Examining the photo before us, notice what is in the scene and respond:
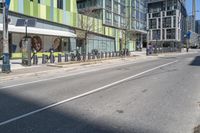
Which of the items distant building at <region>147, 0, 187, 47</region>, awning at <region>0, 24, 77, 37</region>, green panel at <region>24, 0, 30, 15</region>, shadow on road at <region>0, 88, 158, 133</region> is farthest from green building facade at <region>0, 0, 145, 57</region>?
distant building at <region>147, 0, 187, 47</region>

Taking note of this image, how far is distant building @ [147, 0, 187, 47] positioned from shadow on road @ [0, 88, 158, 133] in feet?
444

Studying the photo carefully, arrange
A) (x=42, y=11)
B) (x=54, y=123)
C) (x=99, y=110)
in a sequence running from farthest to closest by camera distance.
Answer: (x=42, y=11)
(x=99, y=110)
(x=54, y=123)

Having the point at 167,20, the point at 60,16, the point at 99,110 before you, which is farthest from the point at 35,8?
the point at 167,20

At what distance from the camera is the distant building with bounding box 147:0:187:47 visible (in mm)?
145375

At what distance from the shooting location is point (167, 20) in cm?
15162

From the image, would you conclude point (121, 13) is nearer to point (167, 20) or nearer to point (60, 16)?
point (60, 16)

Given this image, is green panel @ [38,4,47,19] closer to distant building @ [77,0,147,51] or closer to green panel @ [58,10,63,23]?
green panel @ [58,10,63,23]

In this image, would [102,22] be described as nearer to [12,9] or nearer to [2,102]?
[12,9]

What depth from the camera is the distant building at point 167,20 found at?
145 m

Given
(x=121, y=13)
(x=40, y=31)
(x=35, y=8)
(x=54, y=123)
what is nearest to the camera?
(x=54, y=123)

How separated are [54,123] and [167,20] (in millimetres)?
150822

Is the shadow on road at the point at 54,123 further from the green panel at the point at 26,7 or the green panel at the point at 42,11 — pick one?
the green panel at the point at 42,11

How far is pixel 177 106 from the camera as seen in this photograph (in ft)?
28.8

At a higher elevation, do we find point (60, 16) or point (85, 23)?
point (60, 16)
